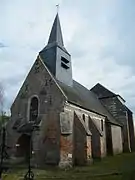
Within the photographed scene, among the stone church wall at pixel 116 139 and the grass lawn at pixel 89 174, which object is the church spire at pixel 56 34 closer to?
the stone church wall at pixel 116 139

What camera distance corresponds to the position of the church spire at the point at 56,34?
25859 millimetres

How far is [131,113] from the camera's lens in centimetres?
3538

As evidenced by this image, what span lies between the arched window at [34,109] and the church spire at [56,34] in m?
7.22

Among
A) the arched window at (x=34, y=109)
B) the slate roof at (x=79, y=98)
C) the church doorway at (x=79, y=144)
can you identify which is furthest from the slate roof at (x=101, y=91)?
the arched window at (x=34, y=109)

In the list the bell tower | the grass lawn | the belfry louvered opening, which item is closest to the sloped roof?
the bell tower

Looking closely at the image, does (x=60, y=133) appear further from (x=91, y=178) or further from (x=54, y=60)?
(x=54, y=60)

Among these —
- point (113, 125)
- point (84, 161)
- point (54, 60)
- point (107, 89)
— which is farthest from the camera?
point (107, 89)

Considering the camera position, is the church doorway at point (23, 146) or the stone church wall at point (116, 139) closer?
the church doorway at point (23, 146)

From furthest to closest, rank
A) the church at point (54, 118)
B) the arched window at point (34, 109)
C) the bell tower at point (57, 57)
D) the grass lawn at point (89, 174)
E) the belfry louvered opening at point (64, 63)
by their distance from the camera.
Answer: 1. the belfry louvered opening at point (64, 63)
2. the bell tower at point (57, 57)
3. the arched window at point (34, 109)
4. the church at point (54, 118)
5. the grass lawn at point (89, 174)

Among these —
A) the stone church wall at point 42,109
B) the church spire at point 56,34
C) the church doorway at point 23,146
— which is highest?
the church spire at point 56,34

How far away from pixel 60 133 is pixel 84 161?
143 inches

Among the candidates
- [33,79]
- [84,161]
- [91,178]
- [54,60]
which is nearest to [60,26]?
[54,60]

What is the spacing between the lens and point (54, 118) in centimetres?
1998

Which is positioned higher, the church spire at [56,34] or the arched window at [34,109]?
the church spire at [56,34]
